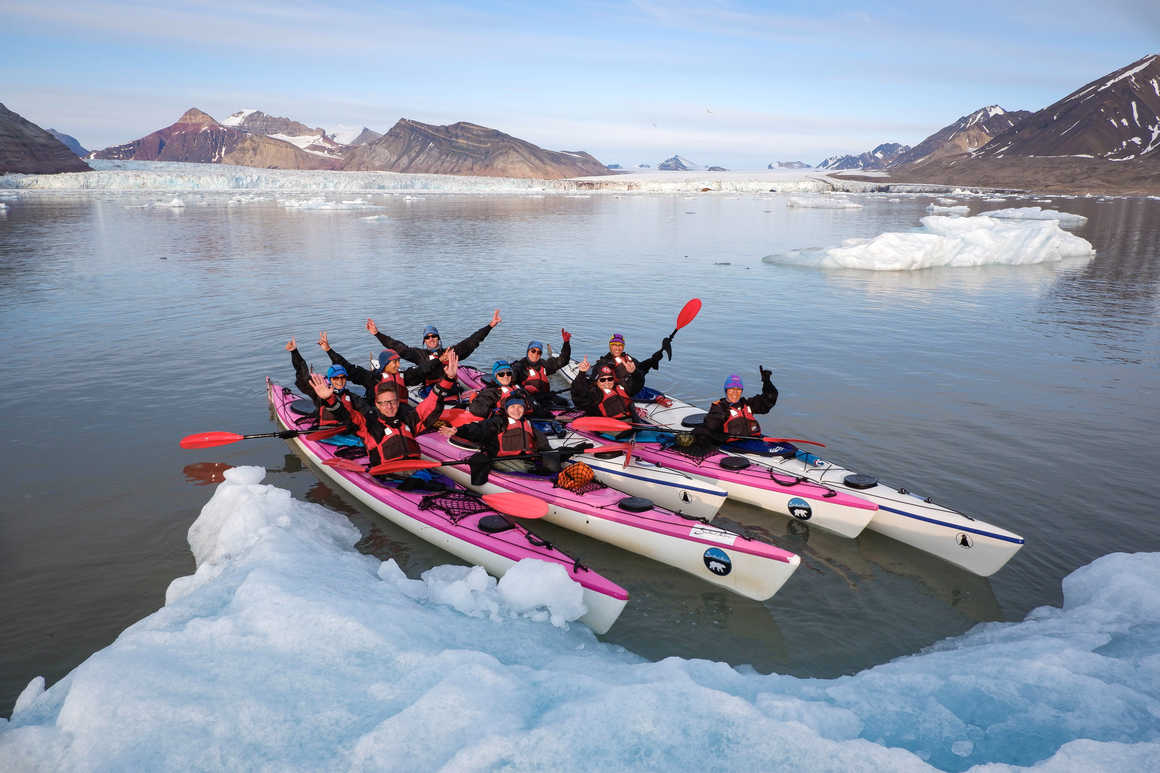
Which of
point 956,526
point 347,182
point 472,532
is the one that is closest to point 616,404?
point 472,532

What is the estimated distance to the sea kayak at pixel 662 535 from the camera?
639cm

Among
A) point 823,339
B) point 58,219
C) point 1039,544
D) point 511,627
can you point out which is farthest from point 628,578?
point 58,219

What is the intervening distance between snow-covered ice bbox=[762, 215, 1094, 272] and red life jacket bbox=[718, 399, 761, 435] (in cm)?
1931

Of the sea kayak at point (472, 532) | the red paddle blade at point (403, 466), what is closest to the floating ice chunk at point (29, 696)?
the sea kayak at point (472, 532)

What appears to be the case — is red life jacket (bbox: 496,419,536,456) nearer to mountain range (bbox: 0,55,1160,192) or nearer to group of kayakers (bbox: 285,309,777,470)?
group of kayakers (bbox: 285,309,777,470)

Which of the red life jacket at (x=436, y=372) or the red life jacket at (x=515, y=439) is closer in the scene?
the red life jacket at (x=515, y=439)

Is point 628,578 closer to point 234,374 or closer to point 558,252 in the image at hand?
point 234,374

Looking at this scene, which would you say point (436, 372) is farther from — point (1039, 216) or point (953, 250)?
point (1039, 216)

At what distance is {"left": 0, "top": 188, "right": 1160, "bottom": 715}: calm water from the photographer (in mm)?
6523

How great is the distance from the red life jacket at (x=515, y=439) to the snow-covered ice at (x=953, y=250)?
2120 centimetres

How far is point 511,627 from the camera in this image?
18.6ft

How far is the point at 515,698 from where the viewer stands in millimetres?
4391

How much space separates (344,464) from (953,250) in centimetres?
2614

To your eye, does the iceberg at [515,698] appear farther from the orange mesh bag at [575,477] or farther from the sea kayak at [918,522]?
the orange mesh bag at [575,477]
